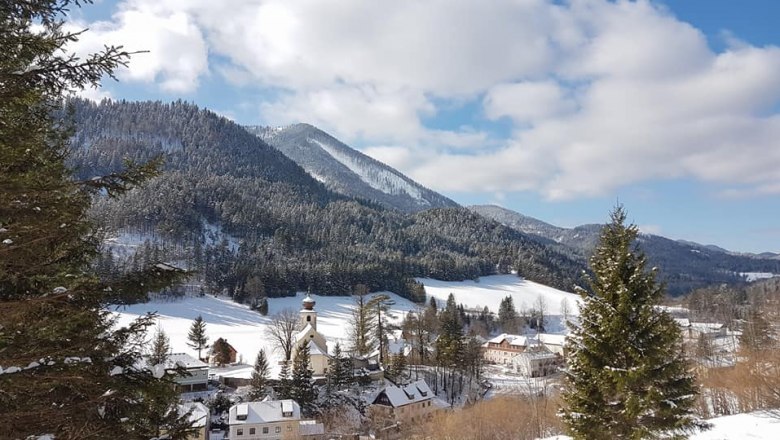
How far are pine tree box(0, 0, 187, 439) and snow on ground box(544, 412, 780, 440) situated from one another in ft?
51.2

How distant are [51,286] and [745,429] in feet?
65.4

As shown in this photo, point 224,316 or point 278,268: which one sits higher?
point 278,268

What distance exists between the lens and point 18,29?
4832 mm

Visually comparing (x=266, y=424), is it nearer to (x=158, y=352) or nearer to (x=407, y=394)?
(x=158, y=352)

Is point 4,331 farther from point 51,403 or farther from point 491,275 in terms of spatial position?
point 491,275

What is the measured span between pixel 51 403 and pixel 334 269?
365 ft

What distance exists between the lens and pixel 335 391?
146ft

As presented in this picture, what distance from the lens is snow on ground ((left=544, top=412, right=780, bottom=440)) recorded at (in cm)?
1488

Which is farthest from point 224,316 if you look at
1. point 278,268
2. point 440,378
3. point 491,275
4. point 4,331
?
point 491,275

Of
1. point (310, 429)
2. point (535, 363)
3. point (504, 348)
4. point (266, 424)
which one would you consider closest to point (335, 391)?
point (310, 429)

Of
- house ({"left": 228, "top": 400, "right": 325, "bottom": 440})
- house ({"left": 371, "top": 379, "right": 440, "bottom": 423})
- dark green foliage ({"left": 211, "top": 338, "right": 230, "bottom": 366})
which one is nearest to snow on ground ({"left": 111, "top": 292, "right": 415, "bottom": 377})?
dark green foliage ({"left": 211, "top": 338, "right": 230, "bottom": 366})

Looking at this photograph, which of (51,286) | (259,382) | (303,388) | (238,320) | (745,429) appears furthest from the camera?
(238,320)

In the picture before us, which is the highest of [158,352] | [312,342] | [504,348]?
[158,352]

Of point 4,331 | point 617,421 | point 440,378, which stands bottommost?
A: point 440,378
